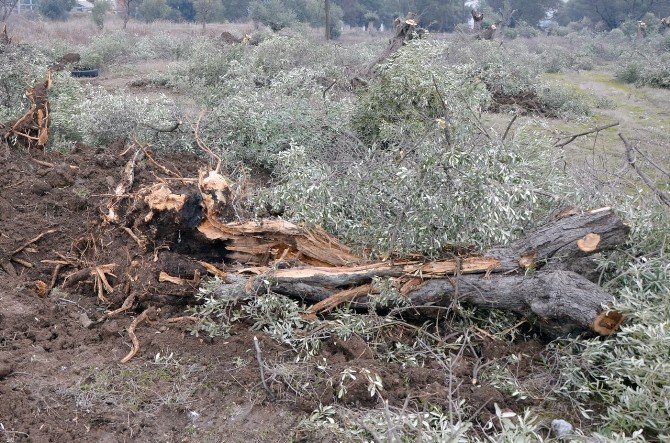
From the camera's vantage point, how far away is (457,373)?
3.67 meters

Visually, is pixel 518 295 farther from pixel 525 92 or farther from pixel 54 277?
pixel 525 92

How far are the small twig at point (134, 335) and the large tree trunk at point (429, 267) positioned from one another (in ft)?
2.13

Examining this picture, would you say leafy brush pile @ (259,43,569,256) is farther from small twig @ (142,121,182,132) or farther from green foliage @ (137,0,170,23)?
green foliage @ (137,0,170,23)

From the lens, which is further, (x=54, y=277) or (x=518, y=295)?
(x=54, y=277)

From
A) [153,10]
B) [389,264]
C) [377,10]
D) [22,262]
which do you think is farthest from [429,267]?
[377,10]

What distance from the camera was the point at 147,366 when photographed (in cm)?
373

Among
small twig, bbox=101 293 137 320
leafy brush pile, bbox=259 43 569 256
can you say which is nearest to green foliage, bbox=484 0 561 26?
leafy brush pile, bbox=259 43 569 256

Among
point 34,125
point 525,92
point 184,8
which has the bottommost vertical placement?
point 34,125

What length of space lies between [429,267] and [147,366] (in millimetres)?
1949

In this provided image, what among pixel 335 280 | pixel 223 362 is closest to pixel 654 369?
pixel 335 280

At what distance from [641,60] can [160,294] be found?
20064 mm

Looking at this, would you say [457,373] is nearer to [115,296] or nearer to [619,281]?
[619,281]

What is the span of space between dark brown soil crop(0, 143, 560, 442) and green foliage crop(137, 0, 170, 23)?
39682 mm

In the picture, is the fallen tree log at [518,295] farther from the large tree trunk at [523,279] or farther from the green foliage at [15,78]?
the green foliage at [15,78]
